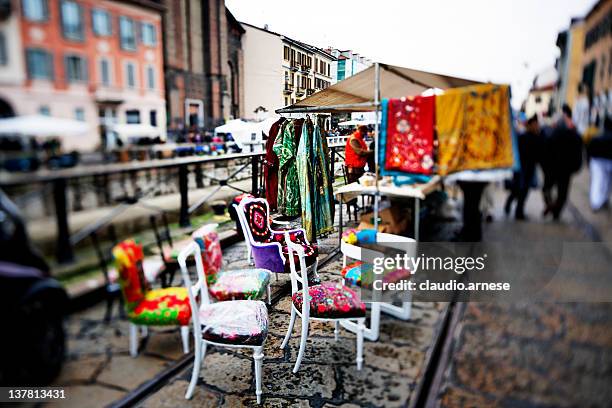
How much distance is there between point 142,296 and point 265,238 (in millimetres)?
1358

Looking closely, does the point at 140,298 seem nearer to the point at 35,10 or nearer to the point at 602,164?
the point at 35,10

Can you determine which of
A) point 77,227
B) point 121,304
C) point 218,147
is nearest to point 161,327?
point 121,304

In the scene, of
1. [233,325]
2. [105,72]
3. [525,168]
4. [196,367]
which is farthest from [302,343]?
[105,72]

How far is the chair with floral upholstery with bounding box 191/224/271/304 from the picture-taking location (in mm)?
1923

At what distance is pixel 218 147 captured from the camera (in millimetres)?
1779

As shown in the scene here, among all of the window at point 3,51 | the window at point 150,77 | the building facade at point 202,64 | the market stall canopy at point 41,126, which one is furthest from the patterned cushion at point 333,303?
the window at point 3,51

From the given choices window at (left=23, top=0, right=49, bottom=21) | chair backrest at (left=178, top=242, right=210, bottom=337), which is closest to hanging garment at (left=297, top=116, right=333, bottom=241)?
chair backrest at (left=178, top=242, right=210, bottom=337)

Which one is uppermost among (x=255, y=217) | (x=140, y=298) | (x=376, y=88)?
(x=376, y=88)

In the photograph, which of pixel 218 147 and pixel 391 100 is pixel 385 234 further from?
pixel 218 147

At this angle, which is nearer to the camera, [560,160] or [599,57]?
[599,57]

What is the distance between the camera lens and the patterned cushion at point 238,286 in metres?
2.22

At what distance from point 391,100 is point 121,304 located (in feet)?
5.71

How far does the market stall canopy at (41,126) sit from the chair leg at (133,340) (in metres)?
0.72

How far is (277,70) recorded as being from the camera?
6.84 ft
